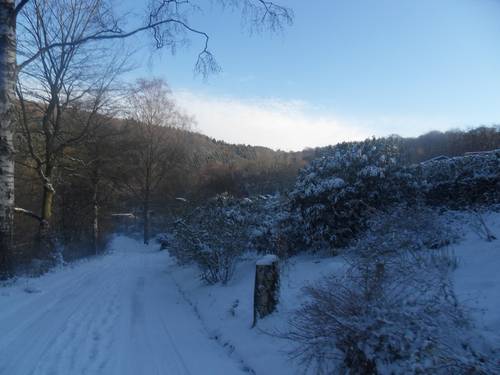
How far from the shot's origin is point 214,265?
892 centimetres

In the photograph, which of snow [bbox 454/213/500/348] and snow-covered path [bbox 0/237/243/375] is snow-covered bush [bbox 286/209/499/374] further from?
snow-covered path [bbox 0/237/243/375]

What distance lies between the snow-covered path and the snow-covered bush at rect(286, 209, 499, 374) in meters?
1.56

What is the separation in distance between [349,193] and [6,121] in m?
7.55

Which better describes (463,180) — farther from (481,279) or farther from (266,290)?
(266,290)

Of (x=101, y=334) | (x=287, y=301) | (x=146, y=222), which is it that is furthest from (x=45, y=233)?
(x=146, y=222)

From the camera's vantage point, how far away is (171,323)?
642 cm

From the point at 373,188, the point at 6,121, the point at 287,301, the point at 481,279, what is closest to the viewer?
the point at 481,279

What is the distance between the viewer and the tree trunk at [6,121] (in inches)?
311

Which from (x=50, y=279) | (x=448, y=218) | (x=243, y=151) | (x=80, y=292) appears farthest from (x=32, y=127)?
(x=243, y=151)

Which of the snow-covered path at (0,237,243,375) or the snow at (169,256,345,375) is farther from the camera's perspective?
the snow at (169,256,345,375)

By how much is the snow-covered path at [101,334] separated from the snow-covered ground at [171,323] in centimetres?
1

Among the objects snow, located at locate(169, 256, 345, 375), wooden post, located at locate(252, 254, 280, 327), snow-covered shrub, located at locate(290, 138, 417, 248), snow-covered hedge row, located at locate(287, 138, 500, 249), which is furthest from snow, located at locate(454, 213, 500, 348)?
wooden post, located at locate(252, 254, 280, 327)

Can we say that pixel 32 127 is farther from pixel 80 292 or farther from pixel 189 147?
pixel 189 147

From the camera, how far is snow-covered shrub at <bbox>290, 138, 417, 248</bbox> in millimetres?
8156
